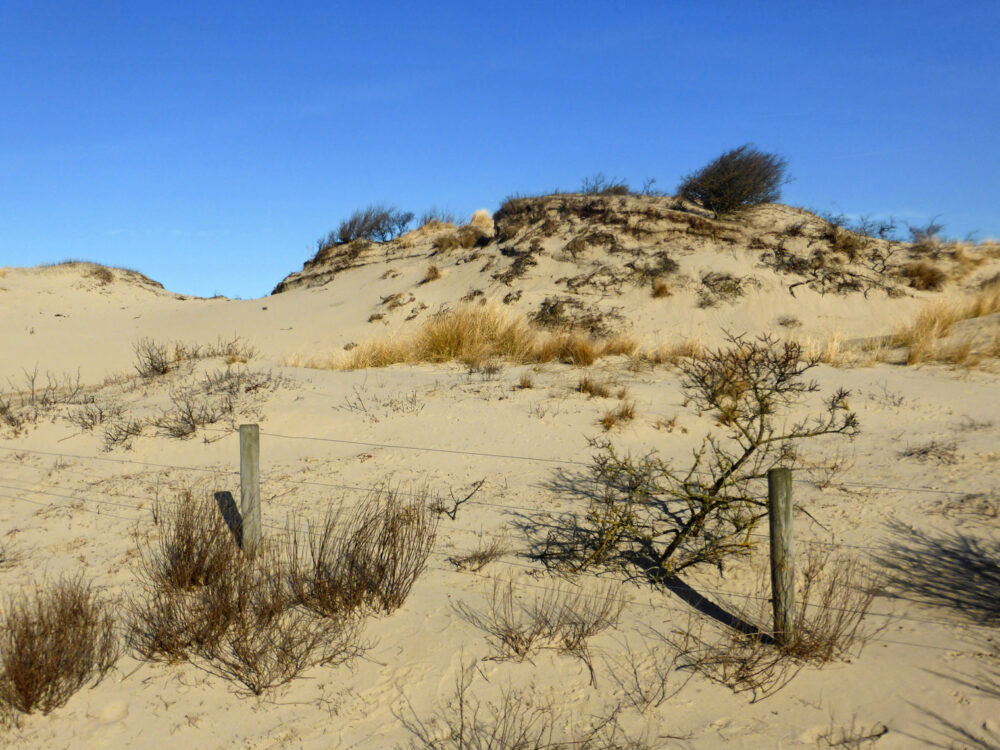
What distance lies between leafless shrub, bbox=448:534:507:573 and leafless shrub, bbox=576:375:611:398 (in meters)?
3.82

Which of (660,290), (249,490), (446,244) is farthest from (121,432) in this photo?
(446,244)

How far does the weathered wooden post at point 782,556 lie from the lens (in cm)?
429

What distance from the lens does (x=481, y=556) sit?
5.68 meters

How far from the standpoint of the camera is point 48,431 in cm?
966

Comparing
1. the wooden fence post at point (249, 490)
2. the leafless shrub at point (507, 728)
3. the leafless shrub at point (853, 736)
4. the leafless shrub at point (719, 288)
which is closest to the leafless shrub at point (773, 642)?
the leafless shrub at point (853, 736)

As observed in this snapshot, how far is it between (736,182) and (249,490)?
59.1 feet

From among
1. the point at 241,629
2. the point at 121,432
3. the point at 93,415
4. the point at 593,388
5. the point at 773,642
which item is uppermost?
the point at 593,388

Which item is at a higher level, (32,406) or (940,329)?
(940,329)

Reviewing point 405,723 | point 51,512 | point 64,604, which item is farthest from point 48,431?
point 405,723

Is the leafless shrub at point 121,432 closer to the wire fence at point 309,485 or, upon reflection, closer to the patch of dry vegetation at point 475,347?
the wire fence at point 309,485

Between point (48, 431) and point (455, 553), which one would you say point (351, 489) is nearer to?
point (455, 553)

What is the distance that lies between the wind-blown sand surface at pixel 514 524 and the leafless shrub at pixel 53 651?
4.4 inches

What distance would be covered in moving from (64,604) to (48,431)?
21.2 ft

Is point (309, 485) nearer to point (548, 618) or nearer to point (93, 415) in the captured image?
point (548, 618)
